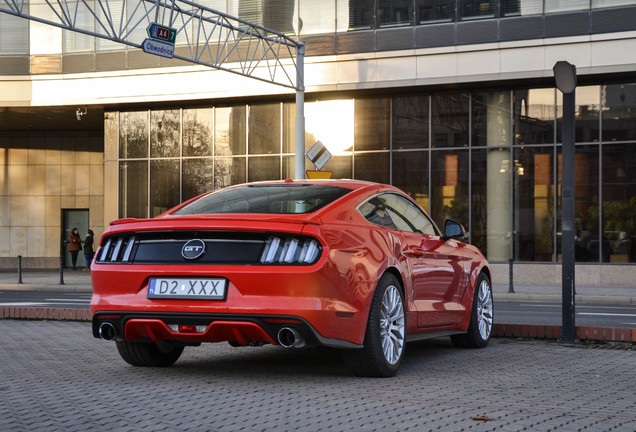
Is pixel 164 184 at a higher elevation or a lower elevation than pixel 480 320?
higher

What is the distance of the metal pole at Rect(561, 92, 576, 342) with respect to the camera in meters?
8.97

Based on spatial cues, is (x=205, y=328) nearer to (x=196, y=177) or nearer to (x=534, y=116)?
(x=534, y=116)

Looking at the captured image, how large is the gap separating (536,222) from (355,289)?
67.6 ft

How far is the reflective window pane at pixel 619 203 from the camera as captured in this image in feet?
82.0

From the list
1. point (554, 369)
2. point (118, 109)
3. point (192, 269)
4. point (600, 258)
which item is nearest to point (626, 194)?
point (600, 258)

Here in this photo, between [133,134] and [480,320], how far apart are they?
24.4m

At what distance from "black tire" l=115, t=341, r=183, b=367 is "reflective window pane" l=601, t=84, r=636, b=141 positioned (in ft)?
66.4

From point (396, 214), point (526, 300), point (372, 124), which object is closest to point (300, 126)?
point (526, 300)

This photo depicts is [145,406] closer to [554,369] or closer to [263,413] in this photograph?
[263,413]

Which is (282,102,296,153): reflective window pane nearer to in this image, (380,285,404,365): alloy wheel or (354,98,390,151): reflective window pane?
(354,98,390,151): reflective window pane

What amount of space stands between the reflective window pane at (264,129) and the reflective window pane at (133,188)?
420cm

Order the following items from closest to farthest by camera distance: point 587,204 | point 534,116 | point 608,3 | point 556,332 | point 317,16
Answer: point 556,332 < point 608,3 < point 587,204 < point 534,116 < point 317,16

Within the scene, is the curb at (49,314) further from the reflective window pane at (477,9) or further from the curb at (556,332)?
the reflective window pane at (477,9)

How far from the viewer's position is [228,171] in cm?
2989
